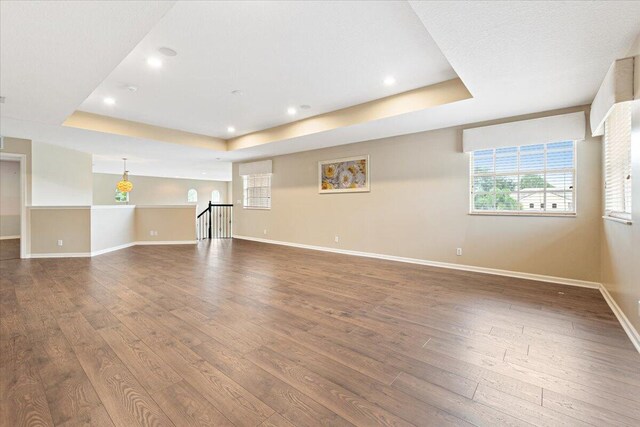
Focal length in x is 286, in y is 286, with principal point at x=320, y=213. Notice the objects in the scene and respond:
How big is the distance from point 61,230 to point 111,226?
2.95 ft

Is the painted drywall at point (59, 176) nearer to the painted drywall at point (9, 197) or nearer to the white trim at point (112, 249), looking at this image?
the white trim at point (112, 249)

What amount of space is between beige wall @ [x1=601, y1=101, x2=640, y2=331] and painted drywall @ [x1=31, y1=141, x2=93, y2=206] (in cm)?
912

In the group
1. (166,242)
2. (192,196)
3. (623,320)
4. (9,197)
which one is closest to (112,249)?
(166,242)

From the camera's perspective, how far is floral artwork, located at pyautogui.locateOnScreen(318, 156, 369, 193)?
19.8ft

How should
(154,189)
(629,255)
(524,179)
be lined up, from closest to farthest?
1. (629,255)
2. (524,179)
3. (154,189)

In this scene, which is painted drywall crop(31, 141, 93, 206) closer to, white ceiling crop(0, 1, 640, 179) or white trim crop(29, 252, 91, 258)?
white trim crop(29, 252, 91, 258)

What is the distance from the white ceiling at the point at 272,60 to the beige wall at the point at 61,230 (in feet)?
8.14

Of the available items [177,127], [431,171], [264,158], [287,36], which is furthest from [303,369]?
[264,158]

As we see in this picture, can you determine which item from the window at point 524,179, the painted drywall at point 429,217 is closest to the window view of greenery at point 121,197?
the painted drywall at point 429,217

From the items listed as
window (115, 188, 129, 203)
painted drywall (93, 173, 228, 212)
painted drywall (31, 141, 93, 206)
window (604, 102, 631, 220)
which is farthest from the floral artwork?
window (115, 188, 129, 203)

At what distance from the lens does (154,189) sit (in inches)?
568

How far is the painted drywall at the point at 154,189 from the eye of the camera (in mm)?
13078

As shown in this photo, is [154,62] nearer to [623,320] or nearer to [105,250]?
[105,250]

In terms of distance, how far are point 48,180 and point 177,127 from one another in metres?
3.07
